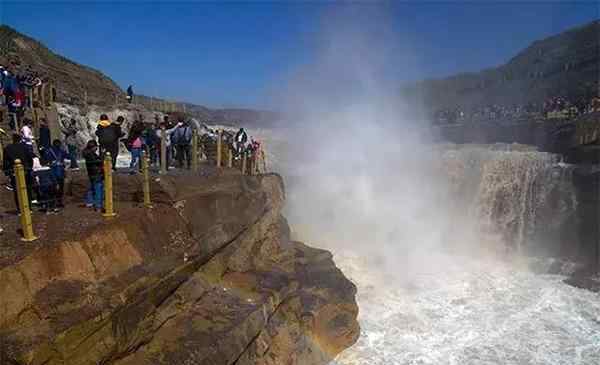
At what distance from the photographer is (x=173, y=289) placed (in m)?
8.62

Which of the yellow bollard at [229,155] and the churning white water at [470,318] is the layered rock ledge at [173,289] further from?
the yellow bollard at [229,155]

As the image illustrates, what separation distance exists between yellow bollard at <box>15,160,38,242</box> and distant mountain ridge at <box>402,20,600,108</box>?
4199 centimetres

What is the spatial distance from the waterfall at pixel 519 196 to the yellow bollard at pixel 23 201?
21096mm

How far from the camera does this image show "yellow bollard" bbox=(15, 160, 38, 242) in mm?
7020

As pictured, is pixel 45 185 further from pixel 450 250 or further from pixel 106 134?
pixel 450 250

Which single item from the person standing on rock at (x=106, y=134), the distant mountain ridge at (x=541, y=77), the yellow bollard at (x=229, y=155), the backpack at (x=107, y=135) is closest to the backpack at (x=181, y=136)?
the yellow bollard at (x=229, y=155)

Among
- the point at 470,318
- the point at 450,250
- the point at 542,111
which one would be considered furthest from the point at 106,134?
the point at 542,111

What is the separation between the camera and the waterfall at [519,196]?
22375 mm

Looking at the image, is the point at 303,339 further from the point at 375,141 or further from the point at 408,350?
the point at 375,141

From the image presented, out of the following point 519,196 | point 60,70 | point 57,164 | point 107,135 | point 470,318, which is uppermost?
point 60,70


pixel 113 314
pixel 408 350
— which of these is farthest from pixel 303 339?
pixel 113 314

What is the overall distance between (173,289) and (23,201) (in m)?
2.88

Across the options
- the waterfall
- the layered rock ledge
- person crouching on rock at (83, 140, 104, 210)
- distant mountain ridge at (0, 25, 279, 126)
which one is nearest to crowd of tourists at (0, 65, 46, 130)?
the layered rock ledge

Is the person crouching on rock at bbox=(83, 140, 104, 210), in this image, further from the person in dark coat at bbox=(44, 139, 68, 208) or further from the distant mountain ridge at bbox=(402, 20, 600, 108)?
the distant mountain ridge at bbox=(402, 20, 600, 108)
